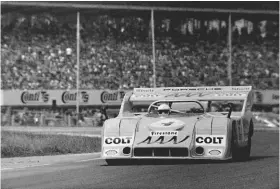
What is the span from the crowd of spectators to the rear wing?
1117 inches

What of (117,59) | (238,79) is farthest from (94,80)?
(238,79)

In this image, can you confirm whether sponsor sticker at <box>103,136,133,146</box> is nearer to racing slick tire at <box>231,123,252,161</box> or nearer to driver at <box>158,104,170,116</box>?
driver at <box>158,104,170,116</box>

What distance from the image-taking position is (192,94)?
14281mm

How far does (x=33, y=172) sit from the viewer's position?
12102 millimetres

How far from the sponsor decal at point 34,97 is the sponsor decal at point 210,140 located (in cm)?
3130

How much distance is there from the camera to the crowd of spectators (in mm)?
43781

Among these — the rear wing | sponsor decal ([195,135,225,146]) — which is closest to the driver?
the rear wing

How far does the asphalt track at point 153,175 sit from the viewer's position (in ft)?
32.4

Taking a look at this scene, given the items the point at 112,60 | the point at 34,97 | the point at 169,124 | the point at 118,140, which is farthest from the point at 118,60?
the point at 169,124

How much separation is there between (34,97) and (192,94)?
98.7 ft

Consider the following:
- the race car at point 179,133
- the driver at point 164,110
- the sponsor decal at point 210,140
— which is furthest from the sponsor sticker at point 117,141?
the sponsor decal at point 210,140

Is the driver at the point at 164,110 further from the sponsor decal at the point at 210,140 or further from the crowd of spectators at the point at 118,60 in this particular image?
the crowd of spectators at the point at 118,60

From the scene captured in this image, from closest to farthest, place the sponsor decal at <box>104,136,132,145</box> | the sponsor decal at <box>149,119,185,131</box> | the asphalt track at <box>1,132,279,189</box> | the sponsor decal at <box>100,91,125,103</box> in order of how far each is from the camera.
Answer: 1. the asphalt track at <box>1,132,279,189</box>
2. the sponsor decal at <box>149,119,185,131</box>
3. the sponsor decal at <box>104,136,132,145</box>
4. the sponsor decal at <box>100,91,125,103</box>

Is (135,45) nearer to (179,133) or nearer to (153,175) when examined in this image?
(179,133)
